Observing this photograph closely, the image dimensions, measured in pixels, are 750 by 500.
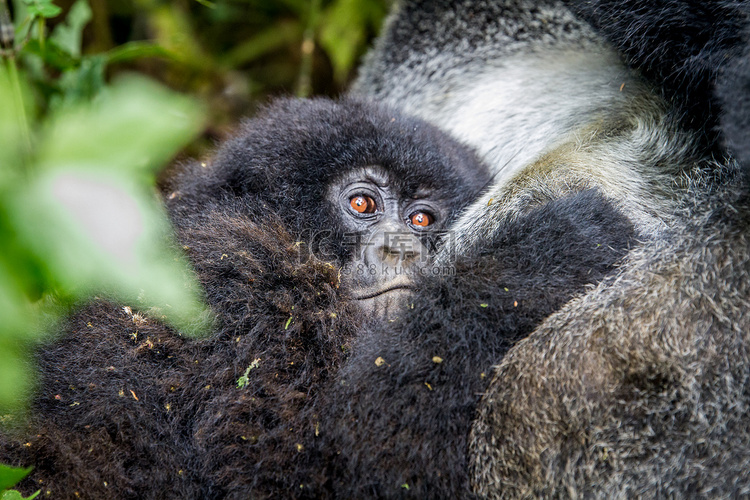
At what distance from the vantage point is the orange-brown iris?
7.61ft

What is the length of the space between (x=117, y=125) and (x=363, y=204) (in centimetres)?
130

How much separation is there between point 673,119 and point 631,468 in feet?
3.42

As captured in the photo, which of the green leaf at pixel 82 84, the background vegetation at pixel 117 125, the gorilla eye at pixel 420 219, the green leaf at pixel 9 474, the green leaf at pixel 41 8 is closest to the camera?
the background vegetation at pixel 117 125

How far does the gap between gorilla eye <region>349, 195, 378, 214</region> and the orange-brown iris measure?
0.49ft

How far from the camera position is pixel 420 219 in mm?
2320

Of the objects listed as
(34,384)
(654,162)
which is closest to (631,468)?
(654,162)

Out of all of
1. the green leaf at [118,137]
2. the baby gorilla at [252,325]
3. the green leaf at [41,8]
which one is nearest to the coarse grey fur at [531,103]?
the baby gorilla at [252,325]

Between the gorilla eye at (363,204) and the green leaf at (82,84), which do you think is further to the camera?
the green leaf at (82,84)

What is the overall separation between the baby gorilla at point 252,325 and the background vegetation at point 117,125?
0.09 meters

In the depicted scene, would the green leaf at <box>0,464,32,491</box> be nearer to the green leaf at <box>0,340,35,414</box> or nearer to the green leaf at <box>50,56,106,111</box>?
the green leaf at <box>0,340,35,414</box>

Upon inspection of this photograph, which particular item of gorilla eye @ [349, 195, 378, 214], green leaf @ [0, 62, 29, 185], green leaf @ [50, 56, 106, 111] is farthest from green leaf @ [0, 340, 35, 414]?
green leaf @ [50, 56, 106, 111]

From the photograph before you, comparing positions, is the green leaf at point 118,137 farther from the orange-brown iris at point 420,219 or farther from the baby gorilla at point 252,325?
the orange-brown iris at point 420,219

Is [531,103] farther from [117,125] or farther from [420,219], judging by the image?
[117,125]

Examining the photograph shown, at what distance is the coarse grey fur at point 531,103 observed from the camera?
79.0 inches
